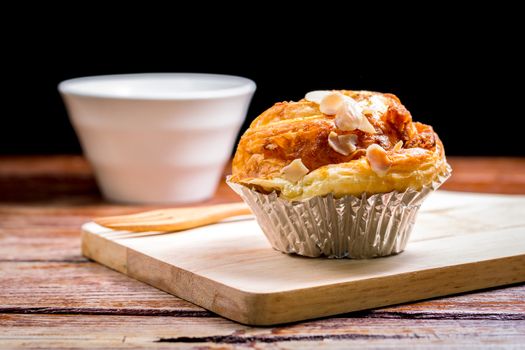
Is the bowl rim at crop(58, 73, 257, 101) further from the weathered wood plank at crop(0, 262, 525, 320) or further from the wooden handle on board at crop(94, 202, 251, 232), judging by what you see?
the weathered wood plank at crop(0, 262, 525, 320)

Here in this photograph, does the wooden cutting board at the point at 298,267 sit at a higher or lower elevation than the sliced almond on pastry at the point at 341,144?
lower

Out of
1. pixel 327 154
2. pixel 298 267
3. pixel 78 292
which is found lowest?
pixel 78 292

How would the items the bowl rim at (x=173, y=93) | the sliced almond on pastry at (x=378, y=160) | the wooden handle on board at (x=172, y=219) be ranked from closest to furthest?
1. the sliced almond on pastry at (x=378, y=160)
2. the wooden handle on board at (x=172, y=219)
3. the bowl rim at (x=173, y=93)

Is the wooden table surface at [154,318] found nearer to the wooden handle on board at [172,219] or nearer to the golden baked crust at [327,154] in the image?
the wooden handle on board at [172,219]

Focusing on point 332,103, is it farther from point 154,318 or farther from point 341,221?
point 154,318

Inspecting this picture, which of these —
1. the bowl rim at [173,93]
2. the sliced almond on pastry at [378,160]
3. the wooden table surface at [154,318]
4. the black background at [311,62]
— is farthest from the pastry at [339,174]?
the black background at [311,62]

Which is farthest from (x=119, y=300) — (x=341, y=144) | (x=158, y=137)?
(x=158, y=137)

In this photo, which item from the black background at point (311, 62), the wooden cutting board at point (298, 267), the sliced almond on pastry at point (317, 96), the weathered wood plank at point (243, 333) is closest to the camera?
the weathered wood plank at point (243, 333)

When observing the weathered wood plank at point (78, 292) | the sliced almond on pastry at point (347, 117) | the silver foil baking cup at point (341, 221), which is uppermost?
the sliced almond on pastry at point (347, 117)
